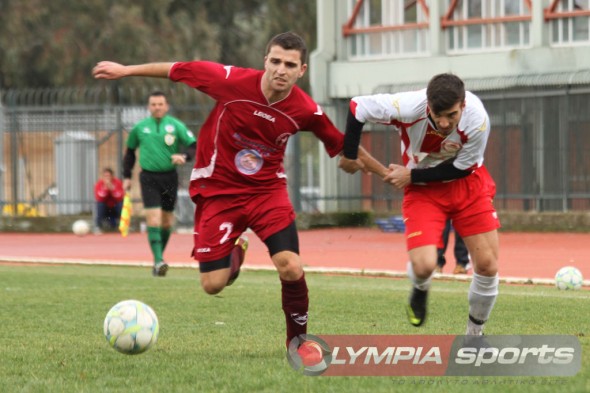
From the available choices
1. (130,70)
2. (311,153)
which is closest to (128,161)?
(130,70)

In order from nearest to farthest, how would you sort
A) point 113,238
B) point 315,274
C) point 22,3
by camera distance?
point 315,274
point 113,238
point 22,3

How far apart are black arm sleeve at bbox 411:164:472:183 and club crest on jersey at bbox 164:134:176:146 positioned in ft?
25.1

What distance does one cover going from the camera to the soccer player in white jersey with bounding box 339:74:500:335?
316 inches

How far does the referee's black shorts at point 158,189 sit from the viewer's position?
15539mm

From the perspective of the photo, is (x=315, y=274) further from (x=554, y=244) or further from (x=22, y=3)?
(x=22, y=3)

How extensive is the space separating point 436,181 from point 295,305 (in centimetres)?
124

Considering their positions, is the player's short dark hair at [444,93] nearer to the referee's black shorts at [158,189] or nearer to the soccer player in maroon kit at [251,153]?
the soccer player in maroon kit at [251,153]

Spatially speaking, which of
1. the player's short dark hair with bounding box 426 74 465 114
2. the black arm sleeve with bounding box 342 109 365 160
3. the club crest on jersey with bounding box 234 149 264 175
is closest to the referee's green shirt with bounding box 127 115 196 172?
the club crest on jersey with bounding box 234 149 264 175

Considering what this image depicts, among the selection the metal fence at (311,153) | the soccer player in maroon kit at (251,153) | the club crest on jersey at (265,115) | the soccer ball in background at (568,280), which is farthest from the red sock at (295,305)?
the metal fence at (311,153)

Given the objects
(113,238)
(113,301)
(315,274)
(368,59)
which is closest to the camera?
(113,301)

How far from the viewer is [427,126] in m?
8.07

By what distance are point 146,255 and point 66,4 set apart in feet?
81.6

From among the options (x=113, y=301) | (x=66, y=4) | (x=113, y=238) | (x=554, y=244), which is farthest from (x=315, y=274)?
(x=66, y=4)

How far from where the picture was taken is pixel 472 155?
8.08 metres
